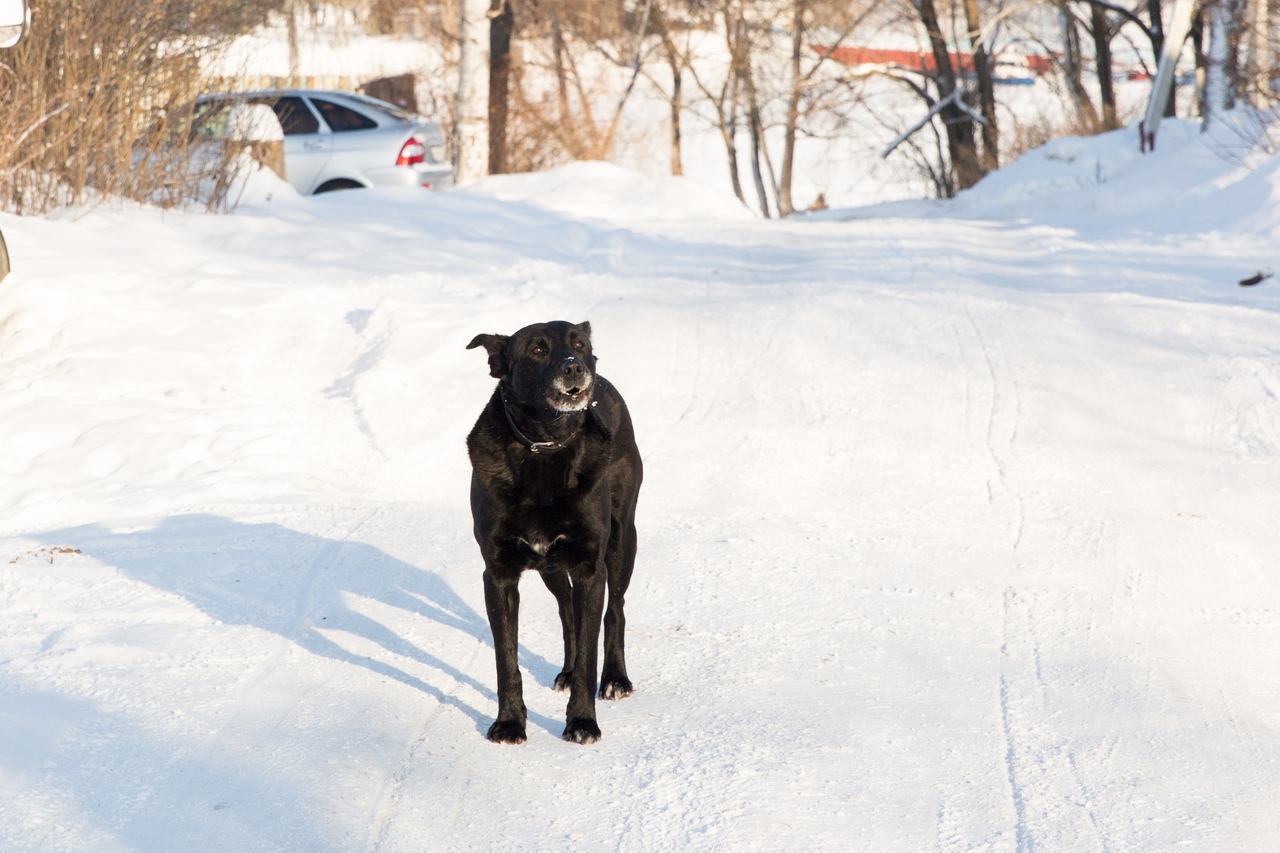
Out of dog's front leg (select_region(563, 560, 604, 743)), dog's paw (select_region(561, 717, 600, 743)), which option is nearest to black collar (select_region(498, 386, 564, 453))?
dog's front leg (select_region(563, 560, 604, 743))

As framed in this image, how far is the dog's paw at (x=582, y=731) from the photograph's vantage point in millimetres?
3887

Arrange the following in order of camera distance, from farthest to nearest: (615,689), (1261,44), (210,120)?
1. (1261,44)
2. (210,120)
3. (615,689)

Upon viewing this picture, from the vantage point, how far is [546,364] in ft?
12.6

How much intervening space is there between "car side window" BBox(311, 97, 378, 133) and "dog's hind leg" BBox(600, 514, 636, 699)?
12.9m

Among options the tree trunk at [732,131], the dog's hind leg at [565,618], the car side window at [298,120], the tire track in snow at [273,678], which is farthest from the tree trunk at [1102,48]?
the dog's hind leg at [565,618]

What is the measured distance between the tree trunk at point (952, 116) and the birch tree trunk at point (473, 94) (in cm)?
1193

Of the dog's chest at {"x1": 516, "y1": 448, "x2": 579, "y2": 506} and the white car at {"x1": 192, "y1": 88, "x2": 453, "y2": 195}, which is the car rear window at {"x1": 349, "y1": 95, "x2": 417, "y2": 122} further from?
the dog's chest at {"x1": 516, "y1": 448, "x2": 579, "y2": 506}

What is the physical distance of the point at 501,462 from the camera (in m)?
3.93

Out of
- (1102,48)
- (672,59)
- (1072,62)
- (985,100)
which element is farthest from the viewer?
(672,59)

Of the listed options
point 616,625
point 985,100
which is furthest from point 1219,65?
point 616,625

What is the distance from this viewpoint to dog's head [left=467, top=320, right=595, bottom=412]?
3.77 meters

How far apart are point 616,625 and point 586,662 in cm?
41

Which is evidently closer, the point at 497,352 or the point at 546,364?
the point at 546,364

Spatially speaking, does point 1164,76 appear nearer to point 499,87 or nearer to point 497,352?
Answer: point 499,87
